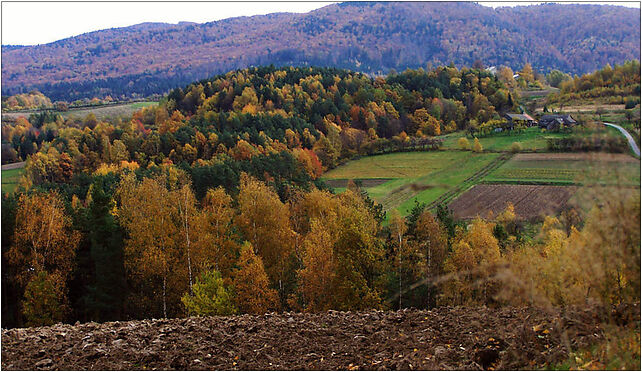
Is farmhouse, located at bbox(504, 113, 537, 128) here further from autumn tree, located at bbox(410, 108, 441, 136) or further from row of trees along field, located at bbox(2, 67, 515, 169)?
autumn tree, located at bbox(410, 108, 441, 136)

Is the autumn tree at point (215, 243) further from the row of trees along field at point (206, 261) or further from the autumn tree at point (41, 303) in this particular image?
the autumn tree at point (41, 303)

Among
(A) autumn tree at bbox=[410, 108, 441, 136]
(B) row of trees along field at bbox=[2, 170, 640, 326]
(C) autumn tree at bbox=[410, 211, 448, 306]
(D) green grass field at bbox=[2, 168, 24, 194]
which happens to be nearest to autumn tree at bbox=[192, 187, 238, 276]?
(B) row of trees along field at bbox=[2, 170, 640, 326]

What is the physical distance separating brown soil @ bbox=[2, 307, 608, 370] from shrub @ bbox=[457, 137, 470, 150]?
52.9m

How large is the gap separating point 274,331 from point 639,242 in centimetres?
582

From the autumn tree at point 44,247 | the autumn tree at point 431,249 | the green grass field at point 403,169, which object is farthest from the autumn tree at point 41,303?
the green grass field at point 403,169

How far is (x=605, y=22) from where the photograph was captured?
76625 millimetres

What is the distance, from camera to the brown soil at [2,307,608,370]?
616 cm

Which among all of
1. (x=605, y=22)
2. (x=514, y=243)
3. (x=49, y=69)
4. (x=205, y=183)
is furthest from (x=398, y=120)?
(x=49, y=69)

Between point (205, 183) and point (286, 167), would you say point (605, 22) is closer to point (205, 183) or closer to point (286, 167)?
point (286, 167)

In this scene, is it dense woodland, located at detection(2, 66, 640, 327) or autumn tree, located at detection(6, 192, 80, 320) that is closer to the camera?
dense woodland, located at detection(2, 66, 640, 327)

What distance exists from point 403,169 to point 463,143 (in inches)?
451

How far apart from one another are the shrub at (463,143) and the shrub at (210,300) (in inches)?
1940

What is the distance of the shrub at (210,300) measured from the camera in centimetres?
1453

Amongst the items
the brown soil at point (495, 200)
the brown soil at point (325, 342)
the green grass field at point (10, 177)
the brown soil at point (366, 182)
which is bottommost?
the brown soil at point (366, 182)
